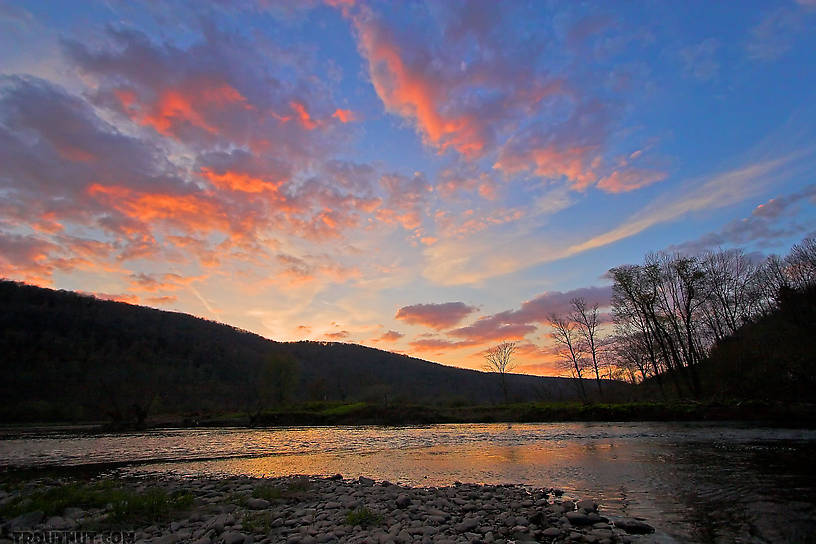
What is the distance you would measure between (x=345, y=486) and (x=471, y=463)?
23.2 feet

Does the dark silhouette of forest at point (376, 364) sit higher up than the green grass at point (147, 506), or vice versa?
the dark silhouette of forest at point (376, 364)

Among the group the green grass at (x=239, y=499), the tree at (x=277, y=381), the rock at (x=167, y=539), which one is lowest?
the rock at (x=167, y=539)

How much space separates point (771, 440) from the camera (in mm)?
19094

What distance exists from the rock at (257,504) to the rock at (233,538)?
2557mm

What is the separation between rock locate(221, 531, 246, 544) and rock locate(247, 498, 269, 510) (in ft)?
8.39

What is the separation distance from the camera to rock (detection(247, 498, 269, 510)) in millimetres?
10180

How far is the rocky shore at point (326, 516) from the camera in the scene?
24.9 ft

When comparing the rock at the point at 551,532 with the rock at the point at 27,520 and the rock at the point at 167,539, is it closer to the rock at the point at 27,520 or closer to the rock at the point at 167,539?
the rock at the point at 167,539

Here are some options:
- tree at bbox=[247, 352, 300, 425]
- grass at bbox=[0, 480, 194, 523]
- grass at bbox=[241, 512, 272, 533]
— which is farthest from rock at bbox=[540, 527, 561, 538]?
tree at bbox=[247, 352, 300, 425]

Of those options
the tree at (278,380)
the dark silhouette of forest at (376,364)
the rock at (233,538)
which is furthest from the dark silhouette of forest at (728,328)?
the tree at (278,380)

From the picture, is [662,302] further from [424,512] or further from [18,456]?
[18,456]

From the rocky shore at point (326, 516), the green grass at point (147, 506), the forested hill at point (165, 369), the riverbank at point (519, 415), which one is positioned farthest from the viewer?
the forested hill at point (165, 369)

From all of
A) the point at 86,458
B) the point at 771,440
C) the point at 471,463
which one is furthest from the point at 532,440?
the point at 86,458

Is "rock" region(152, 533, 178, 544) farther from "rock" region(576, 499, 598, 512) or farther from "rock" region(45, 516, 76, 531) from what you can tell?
"rock" region(576, 499, 598, 512)
